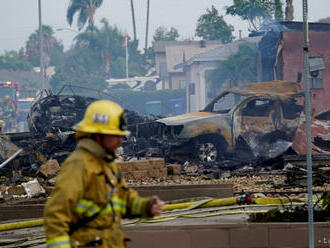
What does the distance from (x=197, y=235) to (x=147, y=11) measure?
81.3m

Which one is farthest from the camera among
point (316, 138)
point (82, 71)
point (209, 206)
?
point (82, 71)

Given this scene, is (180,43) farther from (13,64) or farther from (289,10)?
(289,10)

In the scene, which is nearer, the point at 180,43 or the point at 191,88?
the point at 191,88

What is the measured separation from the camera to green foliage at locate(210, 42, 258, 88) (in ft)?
130

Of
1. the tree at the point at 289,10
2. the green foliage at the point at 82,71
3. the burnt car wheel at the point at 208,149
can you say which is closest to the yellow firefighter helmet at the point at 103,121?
the burnt car wheel at the point at 208,149

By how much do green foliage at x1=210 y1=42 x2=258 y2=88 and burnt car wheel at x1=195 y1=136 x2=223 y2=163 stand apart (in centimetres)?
2222

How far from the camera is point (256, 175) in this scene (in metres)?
14.3

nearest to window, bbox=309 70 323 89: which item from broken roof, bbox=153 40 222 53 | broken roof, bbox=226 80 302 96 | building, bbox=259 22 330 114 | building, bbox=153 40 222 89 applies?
building, bbox=259 22 330 114

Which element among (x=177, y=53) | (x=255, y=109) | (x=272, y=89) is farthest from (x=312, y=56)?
(x=177, y=53)

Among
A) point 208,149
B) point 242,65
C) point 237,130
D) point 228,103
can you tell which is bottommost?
point 208,149

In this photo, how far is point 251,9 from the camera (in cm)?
4172

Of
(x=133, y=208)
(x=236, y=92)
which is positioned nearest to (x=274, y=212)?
(x=133, y=208)

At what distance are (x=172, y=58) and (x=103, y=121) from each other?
68.8m

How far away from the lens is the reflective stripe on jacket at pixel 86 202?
3.75 meters
